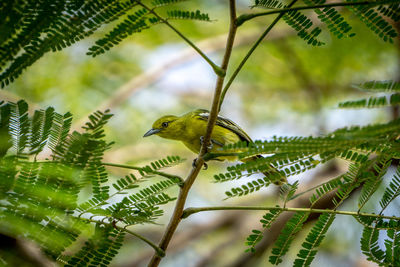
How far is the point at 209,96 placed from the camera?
11.1 m

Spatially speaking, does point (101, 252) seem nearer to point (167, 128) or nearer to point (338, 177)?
point (338, 177)

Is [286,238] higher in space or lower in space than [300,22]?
lower

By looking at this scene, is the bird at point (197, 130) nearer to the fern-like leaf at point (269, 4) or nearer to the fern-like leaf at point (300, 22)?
the fern-like leaf at point (300, 22)

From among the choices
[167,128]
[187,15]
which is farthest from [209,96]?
[187,15]

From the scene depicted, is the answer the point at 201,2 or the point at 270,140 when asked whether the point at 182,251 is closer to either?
the point at 201,2

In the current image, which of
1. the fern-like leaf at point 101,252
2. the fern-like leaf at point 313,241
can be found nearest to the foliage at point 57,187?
the fern-like leaf at point 101,252

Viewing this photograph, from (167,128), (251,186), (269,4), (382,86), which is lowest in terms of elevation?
(251,186)

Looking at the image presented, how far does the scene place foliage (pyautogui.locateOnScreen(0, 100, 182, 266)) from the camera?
1.94 metres

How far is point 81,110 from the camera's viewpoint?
28.6 ft

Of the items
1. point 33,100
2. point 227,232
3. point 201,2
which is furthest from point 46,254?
point 201,2

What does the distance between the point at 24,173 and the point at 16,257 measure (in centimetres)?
39

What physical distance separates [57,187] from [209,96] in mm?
9127

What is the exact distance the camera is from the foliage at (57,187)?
194 centimetres

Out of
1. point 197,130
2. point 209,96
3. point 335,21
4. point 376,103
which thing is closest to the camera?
point 376,103
